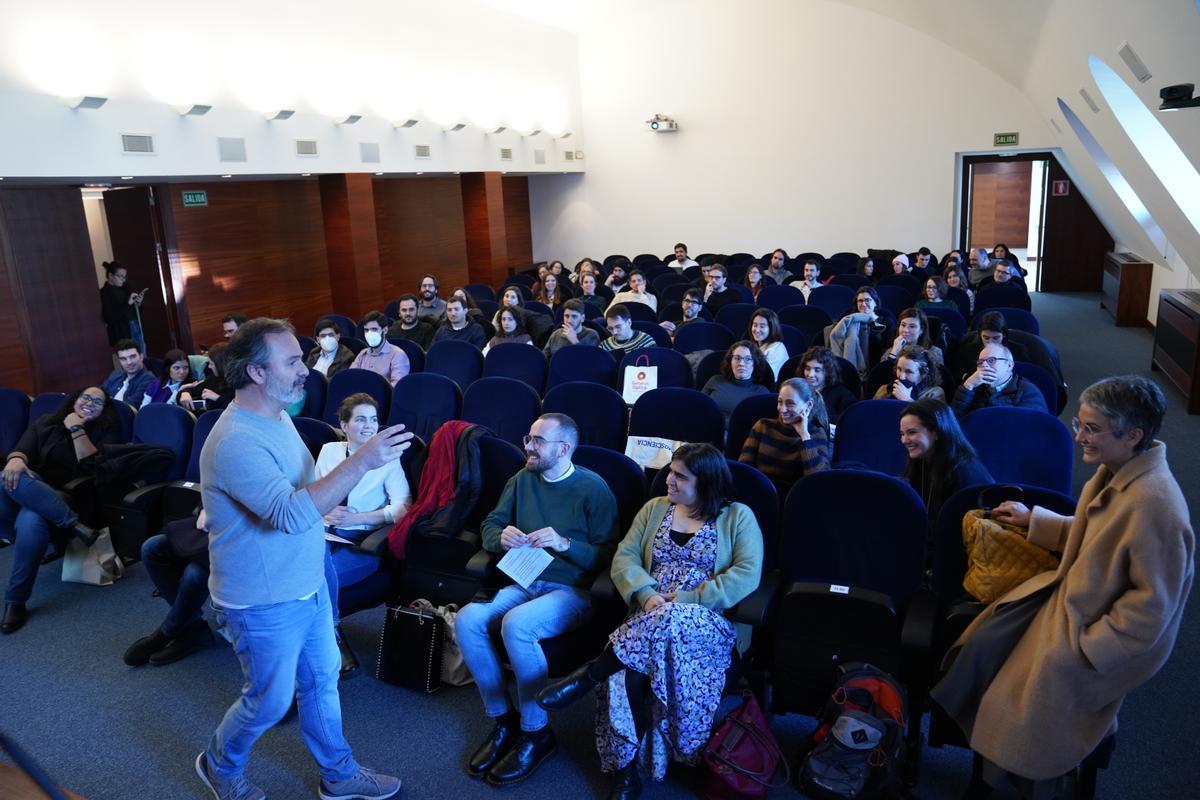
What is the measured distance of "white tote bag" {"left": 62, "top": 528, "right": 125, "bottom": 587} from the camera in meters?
5.21

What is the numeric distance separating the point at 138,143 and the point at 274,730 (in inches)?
296

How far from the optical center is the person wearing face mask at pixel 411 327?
8602 millimetres

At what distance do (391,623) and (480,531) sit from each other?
58cm

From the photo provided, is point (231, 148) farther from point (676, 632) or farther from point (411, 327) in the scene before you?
point (676, 632)

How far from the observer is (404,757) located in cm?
340

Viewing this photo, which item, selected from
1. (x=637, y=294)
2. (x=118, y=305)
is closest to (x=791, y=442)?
(x=637, y=294)

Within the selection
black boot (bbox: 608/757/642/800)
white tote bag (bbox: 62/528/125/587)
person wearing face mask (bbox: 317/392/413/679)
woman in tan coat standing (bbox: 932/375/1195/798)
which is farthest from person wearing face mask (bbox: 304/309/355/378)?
woman in tan coat standing (bbox: 932/375/1195/798)

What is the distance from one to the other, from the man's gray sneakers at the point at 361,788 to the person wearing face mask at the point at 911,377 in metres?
3.32

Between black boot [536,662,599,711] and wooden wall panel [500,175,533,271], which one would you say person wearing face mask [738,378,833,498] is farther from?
wooden wall panel [500,175,533,271]

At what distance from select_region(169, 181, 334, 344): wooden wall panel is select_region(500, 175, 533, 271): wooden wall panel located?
5185 millimetres

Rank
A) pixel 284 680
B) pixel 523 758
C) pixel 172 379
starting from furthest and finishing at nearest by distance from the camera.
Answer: pixel 172 379, pixel 523 758, pixel 284 680

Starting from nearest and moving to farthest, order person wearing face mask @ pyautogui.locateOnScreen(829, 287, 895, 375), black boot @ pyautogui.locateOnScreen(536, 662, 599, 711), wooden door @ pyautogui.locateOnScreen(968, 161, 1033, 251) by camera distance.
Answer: black boot @ pyautogui.locateOnScreen(536, 662, 599, 711)
person wearing face mask @ pyautogui.locateOnScreen(829, 287, 895, 375)
wooden door @ pyautogui.locateOnScreen(968, 161, 1033, 251)

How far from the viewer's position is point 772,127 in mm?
15672

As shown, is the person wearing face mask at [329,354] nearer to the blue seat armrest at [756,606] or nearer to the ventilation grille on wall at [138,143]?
the ventilation grille on wall at [138,143]
